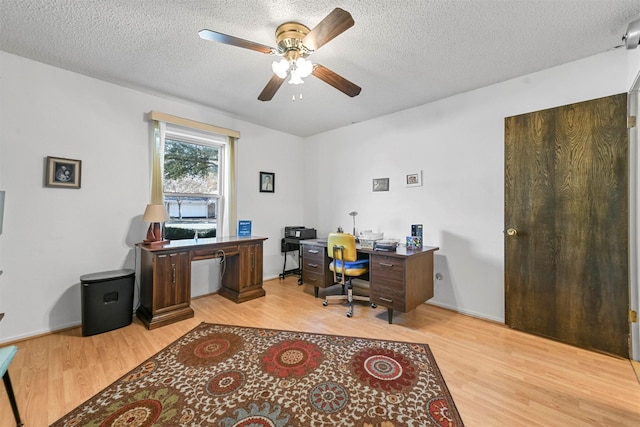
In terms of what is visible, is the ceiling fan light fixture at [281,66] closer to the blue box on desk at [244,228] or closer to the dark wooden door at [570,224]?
the dark wooden door at [570,224]

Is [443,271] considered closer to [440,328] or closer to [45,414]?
[440,328]

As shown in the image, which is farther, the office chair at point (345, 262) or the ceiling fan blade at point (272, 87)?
the office chair at point (345, 262)

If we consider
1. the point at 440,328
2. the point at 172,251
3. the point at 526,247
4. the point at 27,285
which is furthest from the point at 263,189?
the point at 526,247

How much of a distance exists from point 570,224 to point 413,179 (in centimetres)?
159

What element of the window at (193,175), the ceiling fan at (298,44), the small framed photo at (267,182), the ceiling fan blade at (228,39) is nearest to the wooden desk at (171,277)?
the window at (193,175)

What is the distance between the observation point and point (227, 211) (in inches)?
152

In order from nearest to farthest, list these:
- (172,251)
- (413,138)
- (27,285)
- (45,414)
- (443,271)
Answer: (45,414)
(27,285)
(172,251)
(443,271)
(413,138)

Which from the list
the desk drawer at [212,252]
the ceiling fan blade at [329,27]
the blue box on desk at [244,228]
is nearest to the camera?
the ceiling fan blade at [329,27]

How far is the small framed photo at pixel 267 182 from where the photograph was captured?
4.29 metres

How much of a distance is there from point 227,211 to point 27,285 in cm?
210

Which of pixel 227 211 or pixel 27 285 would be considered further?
pixel 227 211

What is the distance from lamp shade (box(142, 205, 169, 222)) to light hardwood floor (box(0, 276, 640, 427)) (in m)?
1.11

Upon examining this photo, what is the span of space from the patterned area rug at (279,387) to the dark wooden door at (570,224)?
1.26 m

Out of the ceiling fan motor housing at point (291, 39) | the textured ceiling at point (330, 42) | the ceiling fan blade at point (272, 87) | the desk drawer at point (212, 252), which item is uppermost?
the textured ceiling at point (330, 42)
